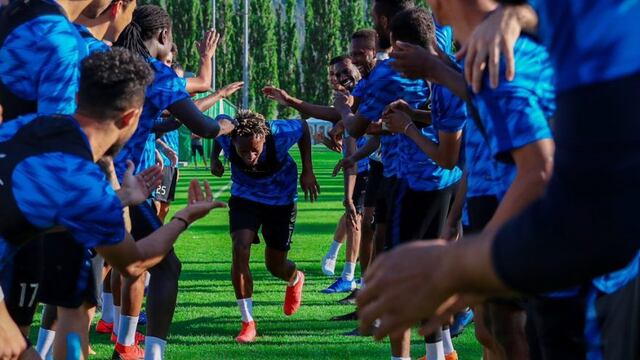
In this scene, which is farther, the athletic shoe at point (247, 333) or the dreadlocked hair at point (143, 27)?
the athletic shoe at point (247, 333)

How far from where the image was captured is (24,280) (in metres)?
4.62

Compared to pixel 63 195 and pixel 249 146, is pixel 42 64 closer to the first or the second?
pixel 63 195


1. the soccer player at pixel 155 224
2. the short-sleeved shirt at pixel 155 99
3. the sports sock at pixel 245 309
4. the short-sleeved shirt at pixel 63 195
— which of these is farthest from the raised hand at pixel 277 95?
the short-sleeved shirt at pixel 63 195

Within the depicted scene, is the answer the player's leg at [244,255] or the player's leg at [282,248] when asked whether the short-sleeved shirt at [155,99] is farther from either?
the player's leg at [282,248]

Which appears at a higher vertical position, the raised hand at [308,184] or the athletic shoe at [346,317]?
the raised hand at [308,184]

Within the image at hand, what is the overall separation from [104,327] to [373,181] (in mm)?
3185

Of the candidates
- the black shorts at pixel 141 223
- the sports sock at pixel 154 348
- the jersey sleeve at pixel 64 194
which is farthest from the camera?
the black shorts at pixel 141 223

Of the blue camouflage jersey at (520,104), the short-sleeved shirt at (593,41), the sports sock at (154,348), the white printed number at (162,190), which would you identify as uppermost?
the short-sleeved shirt at (593,41)

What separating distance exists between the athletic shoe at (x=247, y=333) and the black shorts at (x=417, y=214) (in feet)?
5.30

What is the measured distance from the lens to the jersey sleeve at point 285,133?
871 centimetres

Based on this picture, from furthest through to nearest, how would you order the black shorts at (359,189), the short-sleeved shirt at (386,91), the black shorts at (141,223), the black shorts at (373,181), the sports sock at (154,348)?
the black shorts at (359,189) < the black shorts at (373,181) < the short-sleeved shirt at (386,91) < the black shorts at (141,223) < the sports sock at (154,348)

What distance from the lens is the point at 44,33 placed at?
16.3 feet

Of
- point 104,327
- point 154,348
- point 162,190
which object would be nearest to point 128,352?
point 154,348

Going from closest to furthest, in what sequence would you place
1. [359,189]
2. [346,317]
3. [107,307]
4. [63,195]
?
[63,195], [107,307], [346,317], [359,189]
